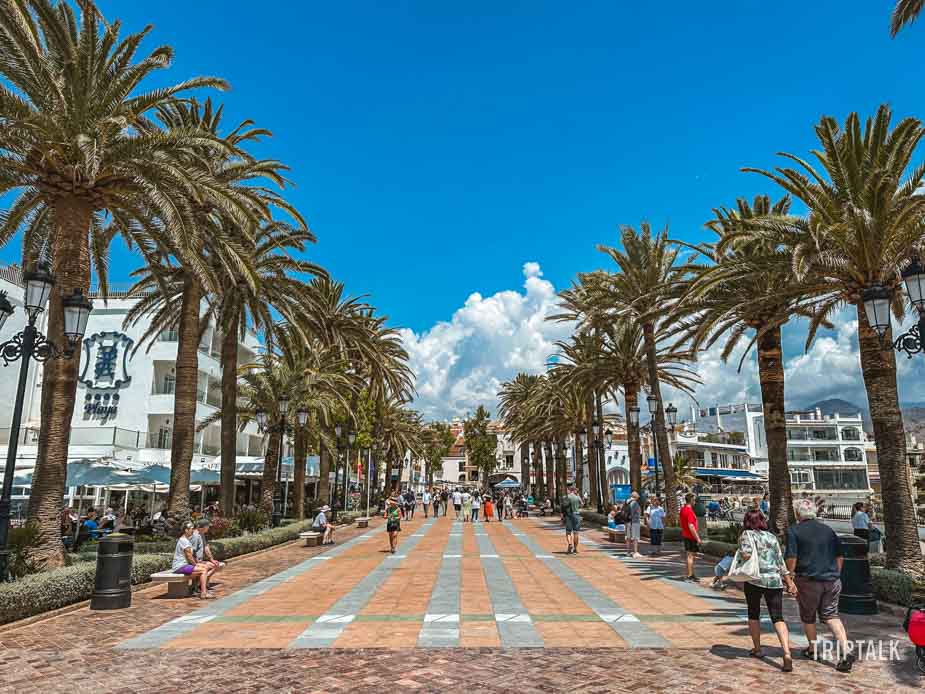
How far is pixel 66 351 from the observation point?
1186 cm

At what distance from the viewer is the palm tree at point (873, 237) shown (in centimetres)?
1147

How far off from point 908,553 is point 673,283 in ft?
30.7

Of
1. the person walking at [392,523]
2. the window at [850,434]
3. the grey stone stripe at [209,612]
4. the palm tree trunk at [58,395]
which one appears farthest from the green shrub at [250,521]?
the window at [850,434]

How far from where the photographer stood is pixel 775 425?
16.7 meters

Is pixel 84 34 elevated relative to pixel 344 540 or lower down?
elevated

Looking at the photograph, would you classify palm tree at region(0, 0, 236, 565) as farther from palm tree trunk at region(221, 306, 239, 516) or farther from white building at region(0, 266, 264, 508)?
white building at region(0, 266, 264, 508)

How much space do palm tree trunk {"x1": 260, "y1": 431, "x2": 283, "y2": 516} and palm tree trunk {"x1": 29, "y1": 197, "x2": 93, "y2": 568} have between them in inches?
448

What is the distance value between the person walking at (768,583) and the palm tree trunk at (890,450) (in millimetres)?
5906

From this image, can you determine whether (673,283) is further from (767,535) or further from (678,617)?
(767,535)

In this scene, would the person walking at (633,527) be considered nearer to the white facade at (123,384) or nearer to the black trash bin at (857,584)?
the black trash bin at (857,584)

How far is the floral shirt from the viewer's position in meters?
6.68

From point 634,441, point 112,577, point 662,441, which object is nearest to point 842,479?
point 634,441

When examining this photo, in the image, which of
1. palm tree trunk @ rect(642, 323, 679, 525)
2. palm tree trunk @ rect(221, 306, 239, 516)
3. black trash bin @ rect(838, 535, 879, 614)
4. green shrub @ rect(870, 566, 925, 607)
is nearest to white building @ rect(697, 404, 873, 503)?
palm tree trunk @ rect(642, 323, 679, 525)

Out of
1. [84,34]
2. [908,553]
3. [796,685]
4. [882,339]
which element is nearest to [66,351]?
[84,34]
